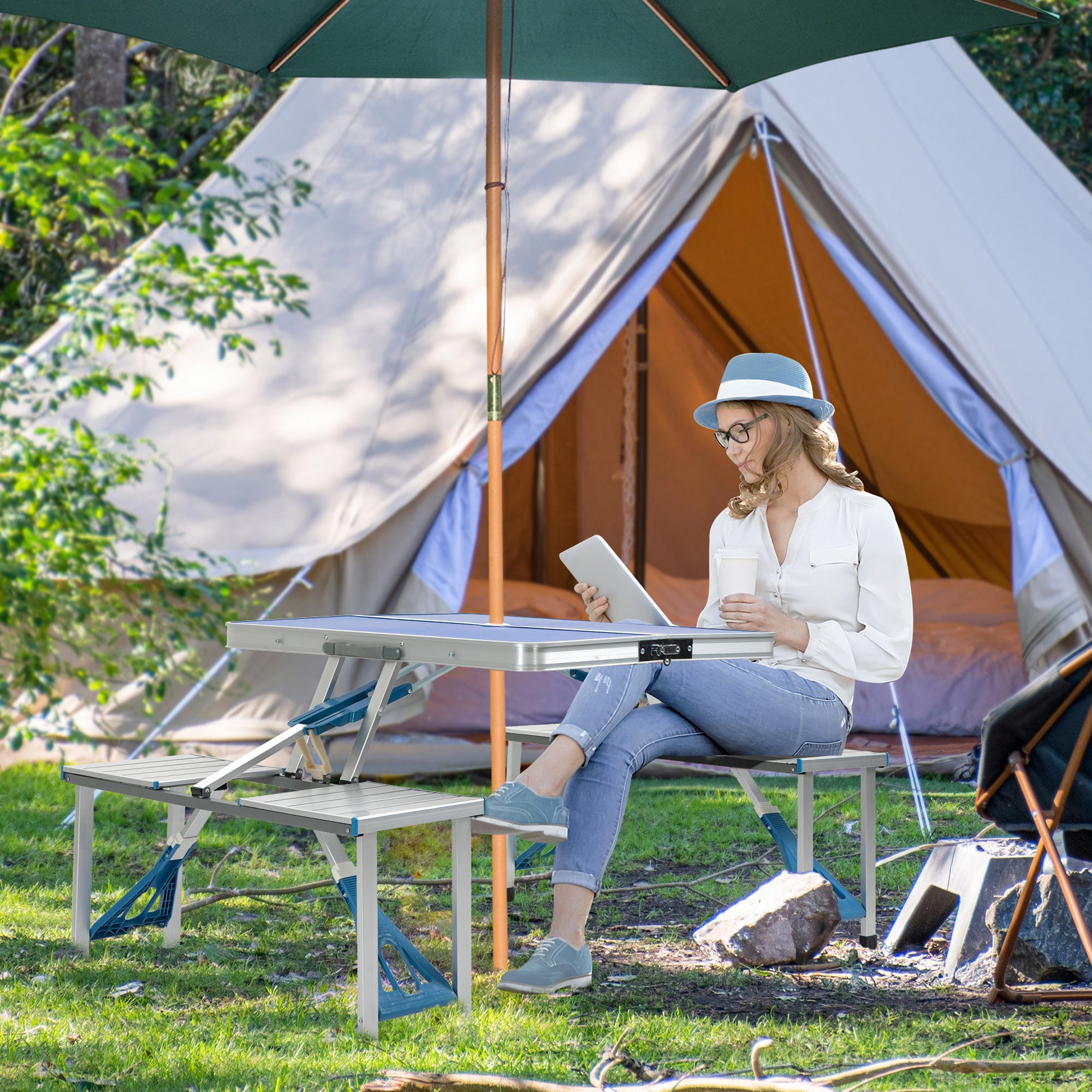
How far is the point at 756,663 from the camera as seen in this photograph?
2217 mm

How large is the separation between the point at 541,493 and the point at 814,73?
2478 millimetres

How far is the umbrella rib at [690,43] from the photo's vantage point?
7.33 feet

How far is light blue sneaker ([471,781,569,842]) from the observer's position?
73.7 inches

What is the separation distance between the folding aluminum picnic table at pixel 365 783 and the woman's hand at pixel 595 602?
0.36 feet

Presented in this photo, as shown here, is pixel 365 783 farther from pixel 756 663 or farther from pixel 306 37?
pixel 306 37

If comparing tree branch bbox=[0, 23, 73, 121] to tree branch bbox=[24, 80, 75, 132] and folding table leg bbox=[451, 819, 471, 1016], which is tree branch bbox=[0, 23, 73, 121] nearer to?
tree branch bbox=[24, 80, 75, 132]

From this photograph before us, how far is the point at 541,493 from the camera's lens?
241 inches

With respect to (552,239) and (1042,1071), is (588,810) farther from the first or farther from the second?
(552,239)

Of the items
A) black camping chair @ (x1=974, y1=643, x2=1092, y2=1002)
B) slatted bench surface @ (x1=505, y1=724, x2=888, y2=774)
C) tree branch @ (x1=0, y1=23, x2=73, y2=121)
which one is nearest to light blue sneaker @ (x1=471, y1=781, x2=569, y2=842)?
slatted bench surface @ (x1=505, y1=724, x2=888, y2=774)

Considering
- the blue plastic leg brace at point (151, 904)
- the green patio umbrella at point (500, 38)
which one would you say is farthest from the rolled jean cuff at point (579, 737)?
the blue plastic leg brace at point (151, 904)

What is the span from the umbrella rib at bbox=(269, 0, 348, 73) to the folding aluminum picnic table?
1.03 metres

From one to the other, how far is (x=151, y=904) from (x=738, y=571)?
1.09 m

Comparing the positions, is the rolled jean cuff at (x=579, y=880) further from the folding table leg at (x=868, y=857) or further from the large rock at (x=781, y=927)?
the folding table leg at (x=868, y=857)

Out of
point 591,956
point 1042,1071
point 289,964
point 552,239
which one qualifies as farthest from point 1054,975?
point 552,239
